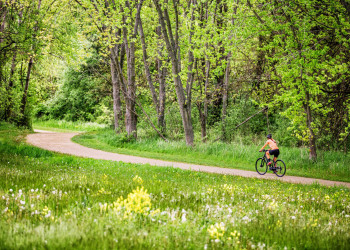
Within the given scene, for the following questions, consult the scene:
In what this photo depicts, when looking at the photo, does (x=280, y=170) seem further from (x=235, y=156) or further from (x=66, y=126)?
(x=66, y=126)

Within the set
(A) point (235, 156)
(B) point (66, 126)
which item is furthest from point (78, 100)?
(A) point (235, 156)

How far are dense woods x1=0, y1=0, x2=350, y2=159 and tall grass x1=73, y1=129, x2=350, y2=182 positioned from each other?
39.8 inches

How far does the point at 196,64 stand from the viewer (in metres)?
19.6

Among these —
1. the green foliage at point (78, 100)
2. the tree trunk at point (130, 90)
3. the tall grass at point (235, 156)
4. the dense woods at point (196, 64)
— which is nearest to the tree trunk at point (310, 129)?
the dense woods at point (196, 64)

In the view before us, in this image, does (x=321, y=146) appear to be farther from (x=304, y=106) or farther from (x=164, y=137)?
(x=164, y=137)

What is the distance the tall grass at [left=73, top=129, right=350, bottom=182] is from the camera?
13984 mm

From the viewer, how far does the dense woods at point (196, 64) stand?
1337cm

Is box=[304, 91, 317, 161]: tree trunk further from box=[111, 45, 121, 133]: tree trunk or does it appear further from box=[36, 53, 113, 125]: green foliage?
box=[36, 53, 113, 125]: green foliage

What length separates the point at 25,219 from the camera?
339 cm

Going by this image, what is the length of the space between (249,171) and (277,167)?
138 cm

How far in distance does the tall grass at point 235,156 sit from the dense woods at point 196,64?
3.32 feet

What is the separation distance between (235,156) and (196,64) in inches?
278

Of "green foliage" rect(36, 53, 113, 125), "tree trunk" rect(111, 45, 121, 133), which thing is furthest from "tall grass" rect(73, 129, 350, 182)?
"green foliage" rect(36, 53, 113, 125)

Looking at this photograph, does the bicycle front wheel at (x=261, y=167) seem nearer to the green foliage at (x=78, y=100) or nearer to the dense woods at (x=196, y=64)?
the dense woods at (x=196, y=64)
